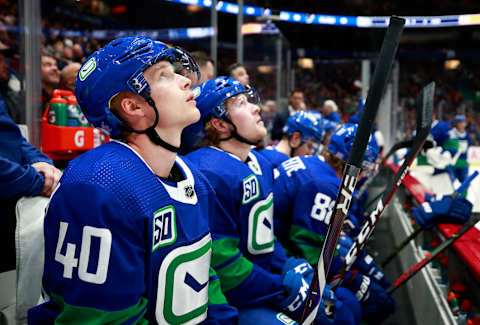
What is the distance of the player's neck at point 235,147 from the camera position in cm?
170

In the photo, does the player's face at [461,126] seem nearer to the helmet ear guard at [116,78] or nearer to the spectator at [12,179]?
the spectator at [12,179]

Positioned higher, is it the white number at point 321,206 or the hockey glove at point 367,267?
the white number at point 321,206

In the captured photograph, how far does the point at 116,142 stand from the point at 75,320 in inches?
15.1

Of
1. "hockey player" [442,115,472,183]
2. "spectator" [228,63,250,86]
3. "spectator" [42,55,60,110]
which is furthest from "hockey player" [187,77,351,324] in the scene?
"hockey player" [442,115,472,183]

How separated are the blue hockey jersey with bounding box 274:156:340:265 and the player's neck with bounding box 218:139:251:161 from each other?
39 cm

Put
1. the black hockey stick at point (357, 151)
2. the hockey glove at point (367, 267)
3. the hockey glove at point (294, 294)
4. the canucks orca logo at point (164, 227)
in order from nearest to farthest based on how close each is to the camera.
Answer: the black hockey stick at point (357, 151) < the canucks orca logo at point (164, 227) < the hockey glove at point (294, 294) < the hockey glove at point (367, 267)

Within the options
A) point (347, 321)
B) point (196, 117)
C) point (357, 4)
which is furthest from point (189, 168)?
point (357, 4)

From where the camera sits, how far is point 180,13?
133 inches

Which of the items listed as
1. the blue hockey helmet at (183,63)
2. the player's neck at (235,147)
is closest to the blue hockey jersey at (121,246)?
the blue hockey helmet at (183,63)

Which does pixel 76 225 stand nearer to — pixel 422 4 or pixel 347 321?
pixel 347 321

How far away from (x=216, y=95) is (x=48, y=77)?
110 cm

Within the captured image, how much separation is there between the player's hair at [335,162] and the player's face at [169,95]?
49.0 inches

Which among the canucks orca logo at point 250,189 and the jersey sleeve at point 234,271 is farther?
the canucks orca logo at point 250,189

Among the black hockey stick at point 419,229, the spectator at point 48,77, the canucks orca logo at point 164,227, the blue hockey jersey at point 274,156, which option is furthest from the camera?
the blue hockey jersey at point 274,156
